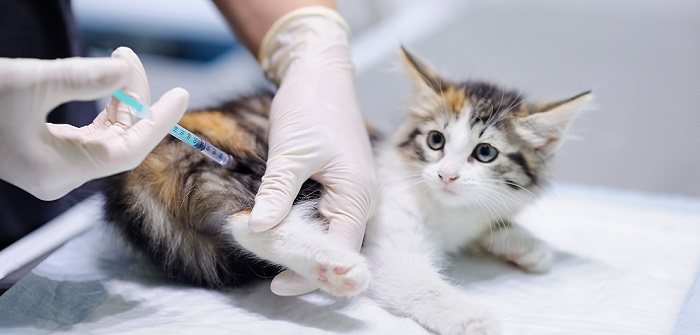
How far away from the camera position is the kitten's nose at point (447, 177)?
138 centimetres

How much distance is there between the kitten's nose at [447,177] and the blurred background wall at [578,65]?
3.31ft

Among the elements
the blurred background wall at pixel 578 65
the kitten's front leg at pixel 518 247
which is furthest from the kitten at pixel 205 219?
the blurred background wall at pixel 578 65

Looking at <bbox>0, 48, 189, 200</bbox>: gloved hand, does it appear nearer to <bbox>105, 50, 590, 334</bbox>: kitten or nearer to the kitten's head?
<bbox>105, 50, 590, 334</bbox>: kitten

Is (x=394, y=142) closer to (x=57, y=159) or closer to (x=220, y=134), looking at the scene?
(x=220, y=134)

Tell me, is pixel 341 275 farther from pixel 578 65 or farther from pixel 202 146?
pixel 578 65

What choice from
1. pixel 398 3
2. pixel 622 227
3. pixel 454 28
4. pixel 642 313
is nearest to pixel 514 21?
pixel 454 28

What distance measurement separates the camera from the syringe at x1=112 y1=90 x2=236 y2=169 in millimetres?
1046

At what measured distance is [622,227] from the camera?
1.73 m

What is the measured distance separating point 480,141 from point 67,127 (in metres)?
0.82

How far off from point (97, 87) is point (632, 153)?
7.33 ft

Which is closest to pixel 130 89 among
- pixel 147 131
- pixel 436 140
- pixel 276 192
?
pixel 147 131

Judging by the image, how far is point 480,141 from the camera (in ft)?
4.68

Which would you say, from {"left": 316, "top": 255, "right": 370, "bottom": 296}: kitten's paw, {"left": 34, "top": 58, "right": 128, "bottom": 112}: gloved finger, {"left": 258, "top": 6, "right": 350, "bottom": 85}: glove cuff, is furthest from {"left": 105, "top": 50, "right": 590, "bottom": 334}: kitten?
{"left": 34, "top": 58, "right": 128, "bottom": 112}: gloved finger

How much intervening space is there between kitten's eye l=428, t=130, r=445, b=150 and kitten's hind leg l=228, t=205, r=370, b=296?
373 millimetres
